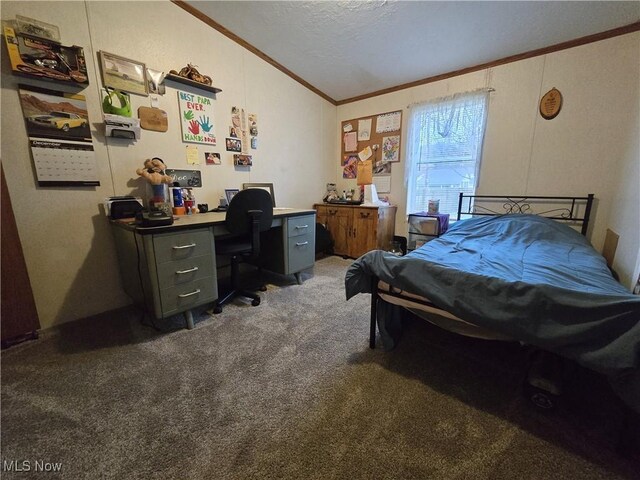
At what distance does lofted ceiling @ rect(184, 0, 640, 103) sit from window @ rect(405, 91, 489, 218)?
1.33ft

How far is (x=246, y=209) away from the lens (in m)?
2.00

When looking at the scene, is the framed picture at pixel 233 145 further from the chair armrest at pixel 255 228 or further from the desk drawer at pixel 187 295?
the desk drawer at pixel 187 295

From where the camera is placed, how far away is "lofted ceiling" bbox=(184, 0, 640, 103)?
202 cm

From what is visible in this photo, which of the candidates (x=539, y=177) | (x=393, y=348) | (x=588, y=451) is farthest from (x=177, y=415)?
(x=539, y=177)

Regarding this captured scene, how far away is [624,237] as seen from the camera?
5.76 feet

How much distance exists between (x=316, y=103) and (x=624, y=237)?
11.4 feet

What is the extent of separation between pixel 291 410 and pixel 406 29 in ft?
10.2

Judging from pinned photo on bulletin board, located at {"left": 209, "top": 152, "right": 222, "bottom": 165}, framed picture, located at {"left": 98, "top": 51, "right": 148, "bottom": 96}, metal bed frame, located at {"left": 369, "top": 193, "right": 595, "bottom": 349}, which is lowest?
metal bed frame, located at {"left": 369, "top": 193, "right": 595, "bottom": 349}

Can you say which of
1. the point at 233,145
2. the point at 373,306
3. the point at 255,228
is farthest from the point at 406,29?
the point at 373,306

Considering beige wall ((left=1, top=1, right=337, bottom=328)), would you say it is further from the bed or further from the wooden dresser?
the bed

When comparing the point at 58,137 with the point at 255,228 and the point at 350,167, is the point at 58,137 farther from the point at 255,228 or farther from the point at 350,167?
the point at 350,167

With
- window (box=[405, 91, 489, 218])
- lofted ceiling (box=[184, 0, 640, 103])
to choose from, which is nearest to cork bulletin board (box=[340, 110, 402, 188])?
window (box=[405, 91, 489, 218])

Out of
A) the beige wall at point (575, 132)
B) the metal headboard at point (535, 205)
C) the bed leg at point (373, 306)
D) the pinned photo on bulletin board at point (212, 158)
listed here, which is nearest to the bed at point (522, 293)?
the bed leg at point (373, 306)

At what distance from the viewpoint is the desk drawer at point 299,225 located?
2.47m
